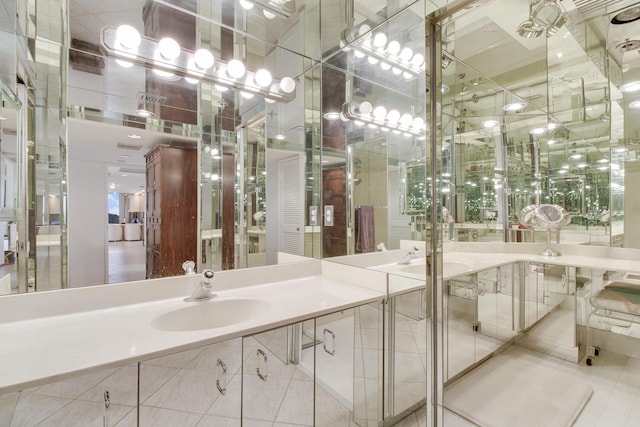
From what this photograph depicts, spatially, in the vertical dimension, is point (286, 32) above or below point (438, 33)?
above

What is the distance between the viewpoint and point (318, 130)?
2053mm

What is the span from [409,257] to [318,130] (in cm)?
113

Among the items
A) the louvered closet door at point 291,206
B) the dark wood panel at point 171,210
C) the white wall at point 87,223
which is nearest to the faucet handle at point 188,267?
the dark wood panel at point 171,210

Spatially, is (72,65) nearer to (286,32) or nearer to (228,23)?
(228,23)

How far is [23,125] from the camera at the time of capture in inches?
44.0

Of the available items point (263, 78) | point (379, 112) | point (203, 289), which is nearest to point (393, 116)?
point (379, 112)

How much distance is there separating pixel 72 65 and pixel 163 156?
0.51 m

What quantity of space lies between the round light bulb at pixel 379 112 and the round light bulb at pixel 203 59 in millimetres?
1078

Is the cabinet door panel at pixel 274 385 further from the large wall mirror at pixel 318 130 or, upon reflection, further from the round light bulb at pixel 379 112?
the round light bulb at pixel 379 112

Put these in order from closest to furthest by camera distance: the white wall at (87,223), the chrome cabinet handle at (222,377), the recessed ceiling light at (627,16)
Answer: the chrome cabinet handle at (222,377) < the white wall at (87,223) < the recessed ceiling light at (627,16)

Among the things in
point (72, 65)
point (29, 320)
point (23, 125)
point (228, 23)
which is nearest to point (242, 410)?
point (29, 320)

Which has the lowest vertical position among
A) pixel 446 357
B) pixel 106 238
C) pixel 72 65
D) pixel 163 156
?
pixel 446 357

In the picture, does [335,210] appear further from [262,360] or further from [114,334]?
[114,334]

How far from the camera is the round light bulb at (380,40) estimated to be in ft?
6.12
